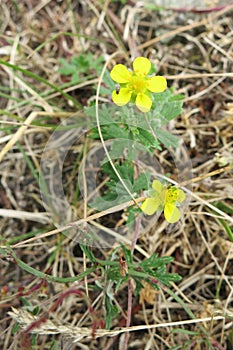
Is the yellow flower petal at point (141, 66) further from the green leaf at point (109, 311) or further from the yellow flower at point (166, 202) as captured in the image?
the green leaf at point (109, 311)

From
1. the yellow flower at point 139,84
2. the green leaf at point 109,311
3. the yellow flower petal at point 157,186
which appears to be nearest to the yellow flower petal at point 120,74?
the yellow flower at point 139,84

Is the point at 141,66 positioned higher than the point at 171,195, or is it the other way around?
the point at 141,66

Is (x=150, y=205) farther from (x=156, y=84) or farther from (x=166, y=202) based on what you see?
(x=156, y=84)

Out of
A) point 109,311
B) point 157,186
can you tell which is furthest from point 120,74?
point 109,311

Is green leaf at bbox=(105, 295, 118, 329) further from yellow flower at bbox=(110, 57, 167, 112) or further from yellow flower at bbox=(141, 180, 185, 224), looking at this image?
yellow flower at bbox=(110, 57, 167, 112)

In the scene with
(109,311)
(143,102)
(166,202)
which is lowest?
(109,311)

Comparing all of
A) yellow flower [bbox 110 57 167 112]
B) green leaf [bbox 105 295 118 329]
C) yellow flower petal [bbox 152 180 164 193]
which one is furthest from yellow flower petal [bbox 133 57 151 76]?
green leaf [bbox 105 295 118 329]
